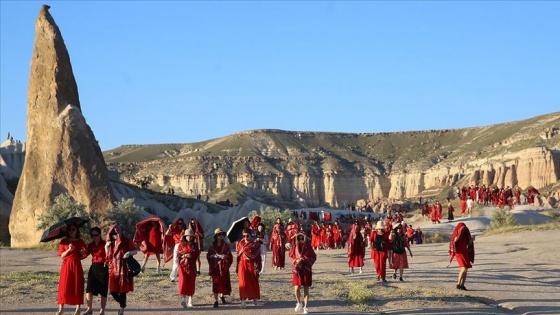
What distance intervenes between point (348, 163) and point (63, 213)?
13546cm

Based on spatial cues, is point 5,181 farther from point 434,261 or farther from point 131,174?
point 131,174

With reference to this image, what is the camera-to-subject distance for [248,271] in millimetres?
15766

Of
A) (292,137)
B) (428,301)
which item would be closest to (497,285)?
(428,301)

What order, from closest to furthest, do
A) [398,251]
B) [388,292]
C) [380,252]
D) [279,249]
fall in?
1. [388,292]
2. [380,252]
3. [398,251]
4. [279,249]

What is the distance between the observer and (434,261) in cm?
2906

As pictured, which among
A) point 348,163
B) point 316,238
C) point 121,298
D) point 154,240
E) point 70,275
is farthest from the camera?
point 348,163

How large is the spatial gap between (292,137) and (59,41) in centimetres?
14771

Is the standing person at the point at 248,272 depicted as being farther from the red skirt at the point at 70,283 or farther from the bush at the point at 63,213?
the bush at the point at 63,213

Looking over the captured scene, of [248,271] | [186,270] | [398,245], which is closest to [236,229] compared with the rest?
[248,271]

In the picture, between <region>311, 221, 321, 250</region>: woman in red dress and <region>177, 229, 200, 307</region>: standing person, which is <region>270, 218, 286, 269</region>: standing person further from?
<region>311, 221, 321, 250</region>: woman in red dress

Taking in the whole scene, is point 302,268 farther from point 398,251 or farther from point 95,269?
point 398,251

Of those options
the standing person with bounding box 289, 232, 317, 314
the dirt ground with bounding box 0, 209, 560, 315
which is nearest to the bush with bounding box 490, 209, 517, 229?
the dirt ground with bounding box 0, 209, 560, 315

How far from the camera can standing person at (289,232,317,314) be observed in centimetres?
1494

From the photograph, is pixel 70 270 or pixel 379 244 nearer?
pixel 70 270
